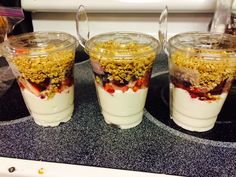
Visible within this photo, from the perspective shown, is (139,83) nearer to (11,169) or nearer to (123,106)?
(123,106)

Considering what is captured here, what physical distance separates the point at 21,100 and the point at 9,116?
0.21 ft

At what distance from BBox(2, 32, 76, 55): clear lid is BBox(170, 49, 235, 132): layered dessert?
0.19m

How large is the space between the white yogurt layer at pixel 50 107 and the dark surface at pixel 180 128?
16cm

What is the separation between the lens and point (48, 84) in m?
0.45

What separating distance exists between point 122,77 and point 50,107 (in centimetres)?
14

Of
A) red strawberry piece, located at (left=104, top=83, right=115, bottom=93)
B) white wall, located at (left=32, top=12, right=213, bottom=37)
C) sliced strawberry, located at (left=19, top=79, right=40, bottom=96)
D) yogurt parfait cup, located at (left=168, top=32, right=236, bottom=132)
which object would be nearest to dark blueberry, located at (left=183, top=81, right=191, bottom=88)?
yogurt parfait cup, located at (left=168, top=32, right=236, bottom=132)

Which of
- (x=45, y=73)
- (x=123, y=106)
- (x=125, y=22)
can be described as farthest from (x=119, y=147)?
(x=125, y=22)

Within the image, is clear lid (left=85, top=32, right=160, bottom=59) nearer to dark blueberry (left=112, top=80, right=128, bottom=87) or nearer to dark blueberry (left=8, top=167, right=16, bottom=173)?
dark blueberry (left=112, top=80, right=128, bottom=87)

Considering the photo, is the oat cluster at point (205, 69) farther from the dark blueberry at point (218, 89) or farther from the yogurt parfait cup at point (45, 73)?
the yogurt parfait cup at point (45, 73)

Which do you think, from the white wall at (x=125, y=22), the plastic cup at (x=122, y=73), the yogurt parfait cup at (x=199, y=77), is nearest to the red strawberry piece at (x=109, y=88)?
the plastic cup at (x=122, y=73)

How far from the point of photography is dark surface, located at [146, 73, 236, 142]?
46 centimetres

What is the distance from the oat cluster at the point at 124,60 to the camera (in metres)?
0.41

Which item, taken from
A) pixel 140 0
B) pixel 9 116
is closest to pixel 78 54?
pixel 140 0

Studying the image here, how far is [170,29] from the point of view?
83cm
